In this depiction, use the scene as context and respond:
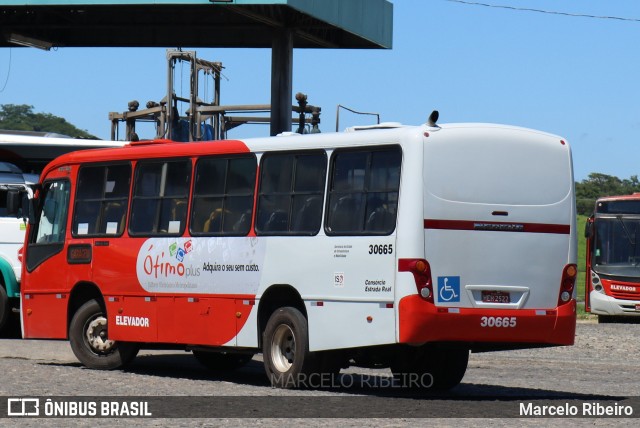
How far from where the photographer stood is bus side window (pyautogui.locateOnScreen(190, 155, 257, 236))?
17047 millimetres

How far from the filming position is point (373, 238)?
15.2 m

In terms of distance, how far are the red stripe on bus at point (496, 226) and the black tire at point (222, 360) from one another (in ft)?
17.5

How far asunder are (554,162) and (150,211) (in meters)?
5.37

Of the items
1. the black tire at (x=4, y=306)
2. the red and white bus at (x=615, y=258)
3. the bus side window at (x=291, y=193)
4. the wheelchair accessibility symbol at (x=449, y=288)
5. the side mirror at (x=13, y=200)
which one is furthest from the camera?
→ the red and white bus at (x=615, y=258)

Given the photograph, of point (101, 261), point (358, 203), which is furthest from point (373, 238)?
point (101, 261)

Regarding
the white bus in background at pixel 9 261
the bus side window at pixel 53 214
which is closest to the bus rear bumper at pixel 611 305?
the white bus in background at pixel 9 261

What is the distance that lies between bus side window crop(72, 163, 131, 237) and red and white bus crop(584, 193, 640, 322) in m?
18.2

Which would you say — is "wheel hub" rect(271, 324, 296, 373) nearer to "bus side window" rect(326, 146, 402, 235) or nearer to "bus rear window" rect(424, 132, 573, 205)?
"bus side window" rect(326, 146, 402, 235)

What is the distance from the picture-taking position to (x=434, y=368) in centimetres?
1697

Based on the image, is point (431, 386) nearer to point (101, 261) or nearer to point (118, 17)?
point (101, 261)

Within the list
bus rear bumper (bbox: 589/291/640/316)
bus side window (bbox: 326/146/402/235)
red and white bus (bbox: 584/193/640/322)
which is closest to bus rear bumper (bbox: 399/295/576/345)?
bus side window (bbox: 326/146/402/235)

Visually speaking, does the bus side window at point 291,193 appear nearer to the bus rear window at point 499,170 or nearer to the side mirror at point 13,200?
the bus rear window at point 499,170

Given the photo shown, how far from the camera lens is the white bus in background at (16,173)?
2375 centimetres

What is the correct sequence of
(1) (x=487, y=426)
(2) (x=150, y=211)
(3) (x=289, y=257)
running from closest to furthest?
(1) (x=487, y=426) < (3) (x=289, y=257) < (2) (x=150, y=211)
